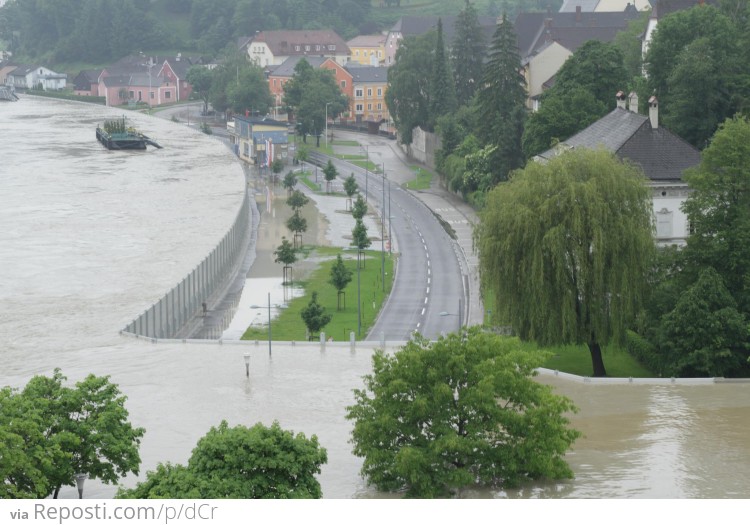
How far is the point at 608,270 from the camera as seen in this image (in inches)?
2208

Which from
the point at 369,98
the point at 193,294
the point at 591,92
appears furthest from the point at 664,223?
the point at 369,98

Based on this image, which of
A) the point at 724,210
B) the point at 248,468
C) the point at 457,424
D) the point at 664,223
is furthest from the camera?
the point at 664,223

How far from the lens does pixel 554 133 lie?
92312mm

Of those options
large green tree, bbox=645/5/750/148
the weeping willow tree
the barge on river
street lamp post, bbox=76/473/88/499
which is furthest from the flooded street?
the barge on river

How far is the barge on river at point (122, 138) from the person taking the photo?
6560 inches

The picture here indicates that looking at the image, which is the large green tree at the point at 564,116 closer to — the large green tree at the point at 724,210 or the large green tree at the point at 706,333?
the large green tree at the point at 724,210

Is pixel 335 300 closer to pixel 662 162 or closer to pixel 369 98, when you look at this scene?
pixel 662 162

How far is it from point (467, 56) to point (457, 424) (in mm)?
111437

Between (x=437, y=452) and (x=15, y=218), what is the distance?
7545 cm

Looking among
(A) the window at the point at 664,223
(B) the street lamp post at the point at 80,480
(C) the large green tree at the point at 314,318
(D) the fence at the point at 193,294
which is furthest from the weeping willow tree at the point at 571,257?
(B) the street lamp post at the point at 80,480

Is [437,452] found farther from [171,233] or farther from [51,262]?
[171,233]

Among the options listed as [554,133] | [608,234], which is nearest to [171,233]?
[554,133]

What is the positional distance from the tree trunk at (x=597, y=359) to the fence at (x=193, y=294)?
774 inches

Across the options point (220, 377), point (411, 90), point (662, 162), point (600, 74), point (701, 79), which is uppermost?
point (411, 90)
